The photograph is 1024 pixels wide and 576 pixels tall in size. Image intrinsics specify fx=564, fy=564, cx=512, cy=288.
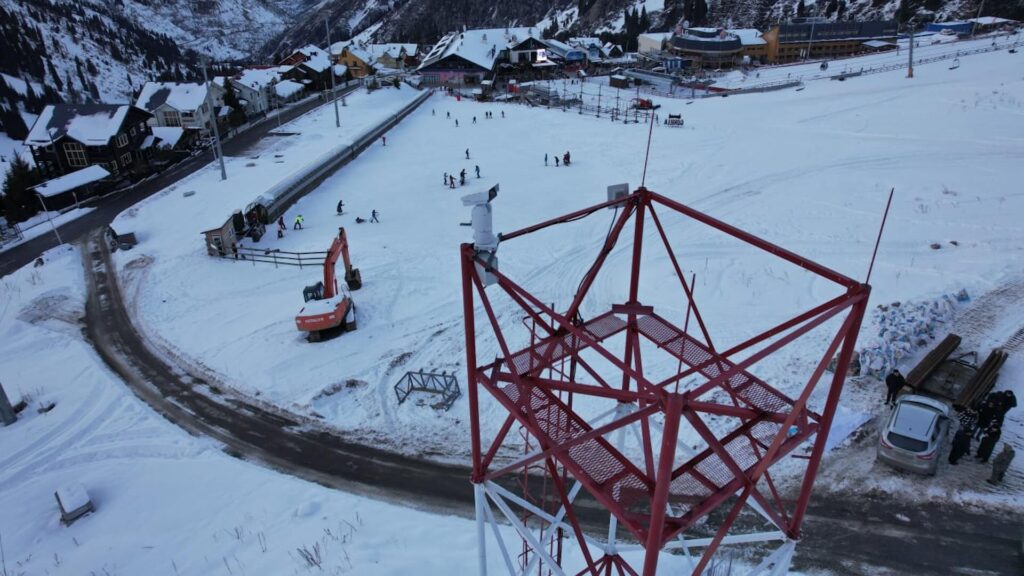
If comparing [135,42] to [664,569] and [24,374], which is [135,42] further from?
[664,569]

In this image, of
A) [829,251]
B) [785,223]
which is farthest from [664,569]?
[785,223]

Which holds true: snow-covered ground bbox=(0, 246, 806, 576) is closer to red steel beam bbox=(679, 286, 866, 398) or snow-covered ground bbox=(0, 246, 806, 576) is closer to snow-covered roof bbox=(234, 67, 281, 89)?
red steel beam bbox=(679, 286, 866, 398)

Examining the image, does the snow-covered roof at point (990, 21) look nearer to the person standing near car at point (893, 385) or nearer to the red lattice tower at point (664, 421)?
the person standing near car at point (893, 385)

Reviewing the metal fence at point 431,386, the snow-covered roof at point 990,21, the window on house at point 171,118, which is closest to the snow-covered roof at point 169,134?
the window on house at point 171,118

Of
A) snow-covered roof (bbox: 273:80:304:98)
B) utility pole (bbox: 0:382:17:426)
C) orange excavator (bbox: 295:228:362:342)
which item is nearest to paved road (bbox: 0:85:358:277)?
snow-covered roof (bbox: 273:80:304:98)

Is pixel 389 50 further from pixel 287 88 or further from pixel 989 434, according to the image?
pixel 989 434
